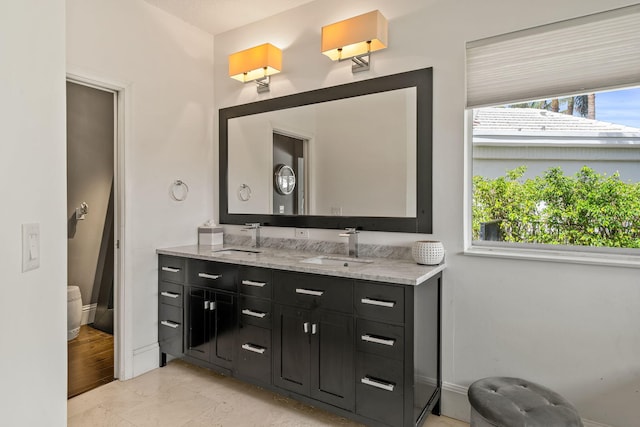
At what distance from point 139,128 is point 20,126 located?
2.18 meters

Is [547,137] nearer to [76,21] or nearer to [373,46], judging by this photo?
[373,46]

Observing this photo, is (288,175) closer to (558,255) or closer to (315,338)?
(315,338)

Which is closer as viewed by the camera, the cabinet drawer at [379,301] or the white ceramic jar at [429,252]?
the cabinet drawer at [379,301]

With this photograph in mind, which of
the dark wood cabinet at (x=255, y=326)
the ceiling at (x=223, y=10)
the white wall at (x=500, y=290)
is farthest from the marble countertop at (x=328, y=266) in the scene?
the ceiling at (x=223, y=10)

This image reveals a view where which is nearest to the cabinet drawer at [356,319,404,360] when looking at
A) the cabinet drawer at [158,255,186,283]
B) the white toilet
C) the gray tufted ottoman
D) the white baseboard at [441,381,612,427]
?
Answer: the gray tufted ottoman

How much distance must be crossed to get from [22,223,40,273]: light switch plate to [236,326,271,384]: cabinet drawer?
1.64 m

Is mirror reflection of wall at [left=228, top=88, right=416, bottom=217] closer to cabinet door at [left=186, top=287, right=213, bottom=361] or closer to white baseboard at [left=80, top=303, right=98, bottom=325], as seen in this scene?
cabinet door at [left=186, top=287, right=213, bottom=361]

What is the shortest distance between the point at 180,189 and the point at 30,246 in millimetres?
2389

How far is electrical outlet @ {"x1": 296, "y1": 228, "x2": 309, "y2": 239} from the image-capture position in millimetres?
2956

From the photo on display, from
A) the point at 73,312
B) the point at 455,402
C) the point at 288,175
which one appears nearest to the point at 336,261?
the point at 288,175

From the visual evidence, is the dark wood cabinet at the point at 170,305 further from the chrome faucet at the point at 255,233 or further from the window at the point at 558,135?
the window at the point at 558,135

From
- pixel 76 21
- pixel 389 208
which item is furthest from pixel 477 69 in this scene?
pixel 76 21

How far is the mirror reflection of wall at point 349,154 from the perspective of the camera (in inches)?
98.7

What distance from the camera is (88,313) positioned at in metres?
3.88
